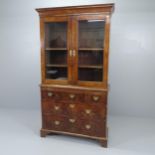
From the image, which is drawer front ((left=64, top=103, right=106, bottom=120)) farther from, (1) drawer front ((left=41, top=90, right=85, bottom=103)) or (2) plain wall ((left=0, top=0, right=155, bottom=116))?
(2) plain wall ((left=0, top=0, right=155, bottom=116))

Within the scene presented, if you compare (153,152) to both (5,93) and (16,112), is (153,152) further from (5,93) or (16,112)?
(5,93)

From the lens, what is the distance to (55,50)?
2543 mm

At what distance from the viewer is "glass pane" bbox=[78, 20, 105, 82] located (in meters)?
2.34

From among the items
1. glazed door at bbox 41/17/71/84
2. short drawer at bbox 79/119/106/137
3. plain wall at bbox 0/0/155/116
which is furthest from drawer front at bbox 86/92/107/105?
plain wall at bbox 0/0/155/116

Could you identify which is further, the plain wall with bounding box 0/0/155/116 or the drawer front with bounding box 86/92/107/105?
the plain wall with bounding box 0/0/155/116

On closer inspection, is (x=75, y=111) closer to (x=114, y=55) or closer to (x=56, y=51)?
(x=56, y=51)

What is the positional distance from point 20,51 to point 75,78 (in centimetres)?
176

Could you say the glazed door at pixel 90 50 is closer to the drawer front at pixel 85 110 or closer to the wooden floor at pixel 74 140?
the drawer front at pixel 85 110

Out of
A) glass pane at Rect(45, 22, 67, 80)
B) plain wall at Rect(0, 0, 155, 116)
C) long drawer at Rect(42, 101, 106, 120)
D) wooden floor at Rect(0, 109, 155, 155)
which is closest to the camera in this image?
wooden floor at Rect(0, 109, 155, 155)

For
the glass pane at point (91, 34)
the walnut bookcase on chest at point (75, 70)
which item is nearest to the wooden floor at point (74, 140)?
the walnut bookcase on chest at point (75, 70)

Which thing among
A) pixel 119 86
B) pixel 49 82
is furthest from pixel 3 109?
pixel 119 86

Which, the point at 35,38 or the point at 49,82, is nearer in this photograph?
the point at 49,82

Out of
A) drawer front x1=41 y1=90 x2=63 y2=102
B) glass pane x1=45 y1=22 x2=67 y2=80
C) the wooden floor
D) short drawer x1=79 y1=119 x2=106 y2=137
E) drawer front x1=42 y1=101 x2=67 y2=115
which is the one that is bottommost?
the wooden floor

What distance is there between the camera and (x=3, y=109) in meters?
3.76
